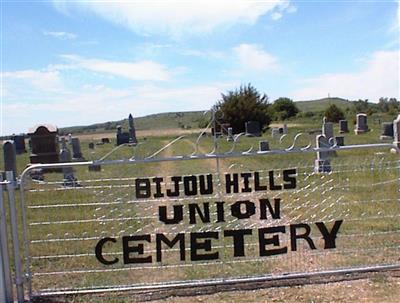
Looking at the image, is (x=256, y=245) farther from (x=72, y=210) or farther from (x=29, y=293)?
(x=72, y=210)

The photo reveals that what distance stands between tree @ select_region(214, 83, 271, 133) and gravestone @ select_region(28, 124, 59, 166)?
27583 mm

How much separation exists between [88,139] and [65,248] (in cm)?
3486

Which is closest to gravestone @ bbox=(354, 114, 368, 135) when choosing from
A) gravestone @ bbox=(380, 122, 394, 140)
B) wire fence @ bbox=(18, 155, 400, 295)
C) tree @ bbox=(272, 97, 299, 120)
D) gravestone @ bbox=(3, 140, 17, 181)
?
gravestone @ bbox=(380, 122, 394, 140)

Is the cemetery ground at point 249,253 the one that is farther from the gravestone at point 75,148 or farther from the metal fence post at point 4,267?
the gravestone at point 75,148

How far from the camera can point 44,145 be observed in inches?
752

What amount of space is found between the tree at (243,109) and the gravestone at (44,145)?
27583mm

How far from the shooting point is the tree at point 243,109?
46.8 metres

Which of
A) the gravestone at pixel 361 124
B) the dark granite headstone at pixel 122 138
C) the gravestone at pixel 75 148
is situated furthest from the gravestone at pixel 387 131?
the gravestone at pixel 75 148

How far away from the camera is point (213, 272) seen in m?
5.98

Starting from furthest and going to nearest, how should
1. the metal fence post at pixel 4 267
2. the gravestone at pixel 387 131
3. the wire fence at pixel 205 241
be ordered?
the gravestone at pixel 387 131, the wire fence at pixel 205 241, the metal fence post at pixel 4 267

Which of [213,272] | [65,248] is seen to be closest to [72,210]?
[65,248]

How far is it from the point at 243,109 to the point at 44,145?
1187 inches

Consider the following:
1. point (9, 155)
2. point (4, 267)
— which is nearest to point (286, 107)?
point (9, 155)

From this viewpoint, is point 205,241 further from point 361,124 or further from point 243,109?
point 243,109
